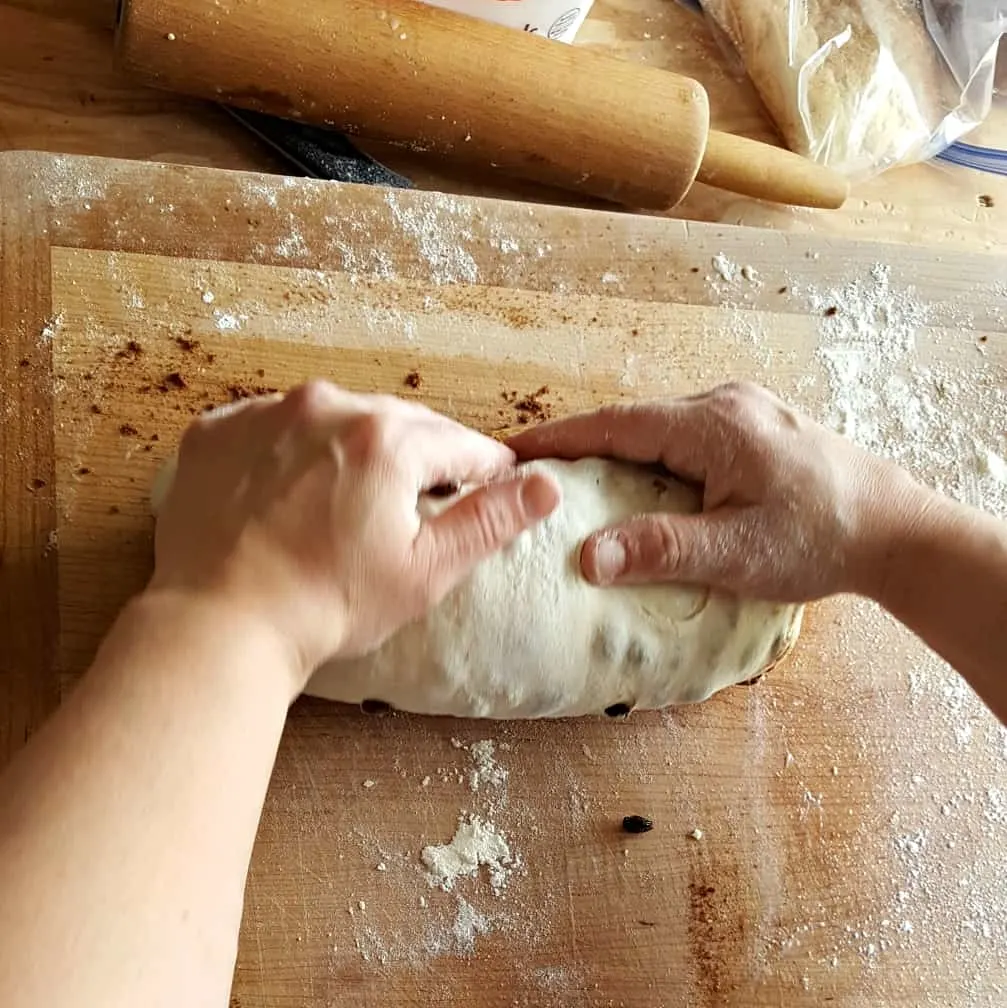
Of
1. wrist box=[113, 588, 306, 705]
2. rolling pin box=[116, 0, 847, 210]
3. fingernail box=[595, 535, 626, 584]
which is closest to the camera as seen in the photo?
wrist box=[113, 588, 306, 705]

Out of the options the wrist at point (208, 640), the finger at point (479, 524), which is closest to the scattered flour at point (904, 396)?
the finger at point (479, 524)

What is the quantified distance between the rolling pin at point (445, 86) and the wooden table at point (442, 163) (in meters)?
0.09

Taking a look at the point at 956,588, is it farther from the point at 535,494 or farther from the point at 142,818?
the point at 142,818

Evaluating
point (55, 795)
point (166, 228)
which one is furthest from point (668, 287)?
point (55, 795)

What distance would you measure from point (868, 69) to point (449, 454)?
1.08 m

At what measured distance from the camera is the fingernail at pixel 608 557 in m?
1.03

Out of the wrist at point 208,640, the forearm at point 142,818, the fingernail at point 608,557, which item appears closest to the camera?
the forearm at point 142,818

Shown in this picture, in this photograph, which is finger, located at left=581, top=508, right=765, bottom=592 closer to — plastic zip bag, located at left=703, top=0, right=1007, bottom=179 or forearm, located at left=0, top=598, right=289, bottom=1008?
forearm, located at left=0, top=598, right=289, bottom=1008

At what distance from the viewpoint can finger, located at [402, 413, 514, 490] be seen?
94 cm

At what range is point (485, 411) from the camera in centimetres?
128

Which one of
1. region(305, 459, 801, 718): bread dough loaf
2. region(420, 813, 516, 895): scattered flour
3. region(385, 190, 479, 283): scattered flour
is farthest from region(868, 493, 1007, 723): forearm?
region(385, 190, 479, 283): scattered flour

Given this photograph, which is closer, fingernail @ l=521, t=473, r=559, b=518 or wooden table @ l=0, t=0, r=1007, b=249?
fingernail @ l=521, t=473, r=559, b=518

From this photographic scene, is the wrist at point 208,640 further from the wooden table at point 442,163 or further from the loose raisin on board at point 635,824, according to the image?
the wooden table at point 442,163

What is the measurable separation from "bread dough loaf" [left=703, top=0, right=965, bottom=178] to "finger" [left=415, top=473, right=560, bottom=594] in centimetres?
94
